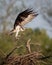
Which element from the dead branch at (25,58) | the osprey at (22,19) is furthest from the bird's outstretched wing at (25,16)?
the dead branch at (25,58)

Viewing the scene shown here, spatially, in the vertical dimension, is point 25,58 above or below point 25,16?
below

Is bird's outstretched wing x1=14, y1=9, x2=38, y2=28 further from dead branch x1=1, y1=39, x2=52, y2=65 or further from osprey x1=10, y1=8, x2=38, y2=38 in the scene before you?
dead branch x1=1, y1=39, x2=52, y2=65

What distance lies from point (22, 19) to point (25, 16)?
12 centimetres

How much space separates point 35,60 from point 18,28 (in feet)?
5.54

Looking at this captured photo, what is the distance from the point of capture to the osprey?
39.7ft

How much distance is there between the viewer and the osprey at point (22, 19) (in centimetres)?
1211

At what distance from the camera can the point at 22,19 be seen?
12.3 m

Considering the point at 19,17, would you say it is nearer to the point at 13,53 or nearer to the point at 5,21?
the point at 13,53

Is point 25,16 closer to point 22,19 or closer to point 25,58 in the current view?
point 22,19

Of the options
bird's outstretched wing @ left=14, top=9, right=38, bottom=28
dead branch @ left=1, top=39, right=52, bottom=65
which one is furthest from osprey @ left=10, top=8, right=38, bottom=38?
dead branch @ left=1, top=39, right=52, bottom=65

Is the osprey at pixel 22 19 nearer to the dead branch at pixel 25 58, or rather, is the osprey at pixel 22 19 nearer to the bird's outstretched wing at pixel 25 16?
the bird's outstretched wing at pixel 25 16

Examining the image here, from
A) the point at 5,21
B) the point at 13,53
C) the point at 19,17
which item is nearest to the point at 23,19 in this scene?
the point at 19,17

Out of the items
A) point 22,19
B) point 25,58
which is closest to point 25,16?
point 22,19

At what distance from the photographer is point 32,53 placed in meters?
10.8
